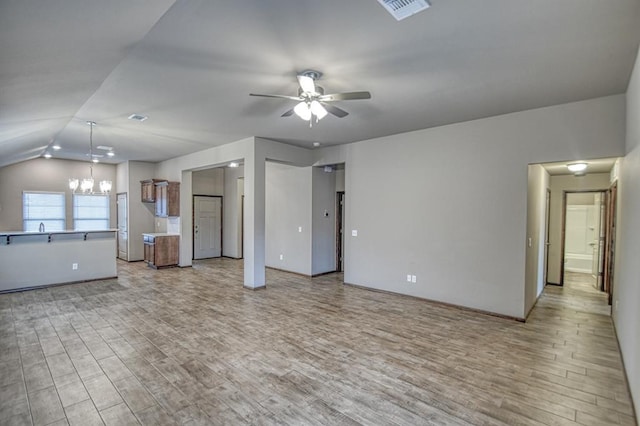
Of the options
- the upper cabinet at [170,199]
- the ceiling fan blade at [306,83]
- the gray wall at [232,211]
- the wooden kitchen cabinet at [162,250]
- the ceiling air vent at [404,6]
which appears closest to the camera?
the ceiling air vent at [404,6]

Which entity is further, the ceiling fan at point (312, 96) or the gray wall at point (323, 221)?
the gray wall at point (323, 221)

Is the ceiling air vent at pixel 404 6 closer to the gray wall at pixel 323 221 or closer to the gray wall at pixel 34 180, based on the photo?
the gray wall at pixel 323 221

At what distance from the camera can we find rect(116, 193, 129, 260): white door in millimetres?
9211

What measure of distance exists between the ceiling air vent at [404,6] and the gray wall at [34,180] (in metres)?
10.3

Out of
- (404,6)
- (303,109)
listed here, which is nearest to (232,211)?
(303,109)

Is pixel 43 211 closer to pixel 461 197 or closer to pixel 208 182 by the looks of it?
pixel 208 182

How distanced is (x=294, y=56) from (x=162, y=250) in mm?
6920

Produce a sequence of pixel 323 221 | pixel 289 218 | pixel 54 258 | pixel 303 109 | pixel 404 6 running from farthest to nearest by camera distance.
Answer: pixel 289 218 < pixel 323 221 < pixel 54 258 < pixel 303 109 < pixel 404 6

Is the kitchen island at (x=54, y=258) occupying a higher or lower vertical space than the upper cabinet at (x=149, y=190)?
lower

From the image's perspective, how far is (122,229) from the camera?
371 inches

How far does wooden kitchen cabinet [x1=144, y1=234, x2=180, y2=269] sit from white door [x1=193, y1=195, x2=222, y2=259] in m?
1.31

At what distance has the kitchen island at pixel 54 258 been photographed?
5.77 m

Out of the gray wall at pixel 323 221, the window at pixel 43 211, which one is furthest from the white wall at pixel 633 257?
the window at pixel 43 211

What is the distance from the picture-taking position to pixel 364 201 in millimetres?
6266
